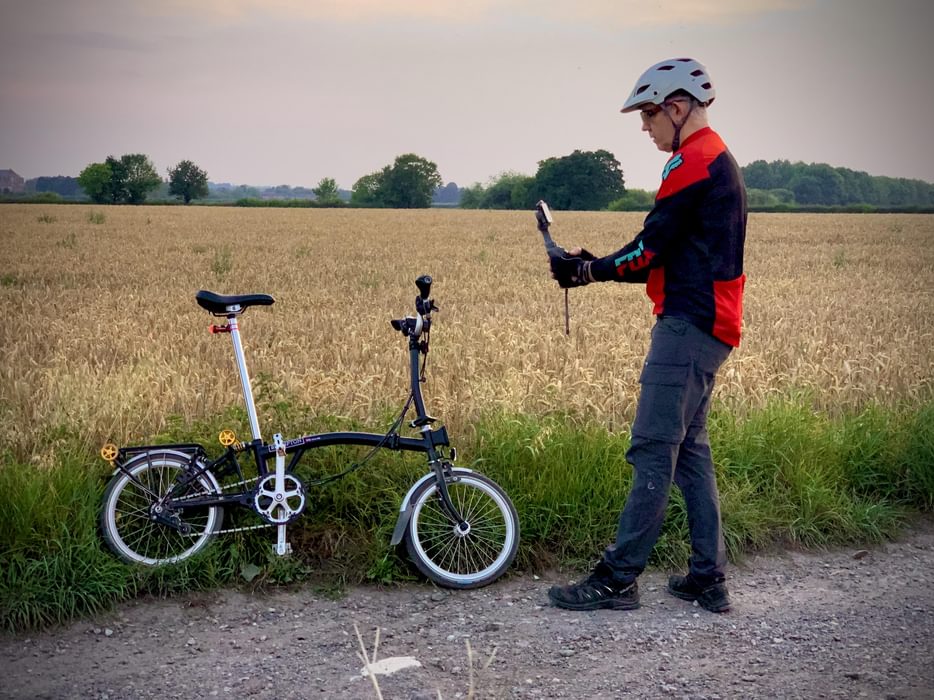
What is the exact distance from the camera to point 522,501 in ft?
19.2

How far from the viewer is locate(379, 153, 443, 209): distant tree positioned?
105812mm

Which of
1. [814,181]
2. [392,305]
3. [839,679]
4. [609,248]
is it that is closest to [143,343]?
A: [392,305]

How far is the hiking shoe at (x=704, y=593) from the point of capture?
16.5 feet

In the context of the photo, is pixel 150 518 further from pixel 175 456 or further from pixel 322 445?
pixel 322 445

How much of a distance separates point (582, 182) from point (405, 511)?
3742 inches

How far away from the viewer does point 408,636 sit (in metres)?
4.68

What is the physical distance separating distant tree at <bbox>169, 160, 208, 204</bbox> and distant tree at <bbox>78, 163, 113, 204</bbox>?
5.72 metres

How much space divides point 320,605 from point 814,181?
88.8 m

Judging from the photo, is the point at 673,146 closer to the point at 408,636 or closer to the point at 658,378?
the point at 658,378

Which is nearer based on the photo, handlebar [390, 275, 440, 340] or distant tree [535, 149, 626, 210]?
handlebar [390, 275, 440, 340]

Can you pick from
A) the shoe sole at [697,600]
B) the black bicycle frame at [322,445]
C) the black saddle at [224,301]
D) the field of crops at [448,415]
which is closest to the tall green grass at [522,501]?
the field of crops at [448,415]

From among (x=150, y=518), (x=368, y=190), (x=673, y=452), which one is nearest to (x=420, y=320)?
(x=673, y=452)

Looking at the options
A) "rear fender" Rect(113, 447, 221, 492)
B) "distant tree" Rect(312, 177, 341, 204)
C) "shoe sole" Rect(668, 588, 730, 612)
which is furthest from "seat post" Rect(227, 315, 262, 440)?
"distant tree" Rect(312, 177, 341, 204)

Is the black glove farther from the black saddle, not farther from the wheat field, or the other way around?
the wheat field
